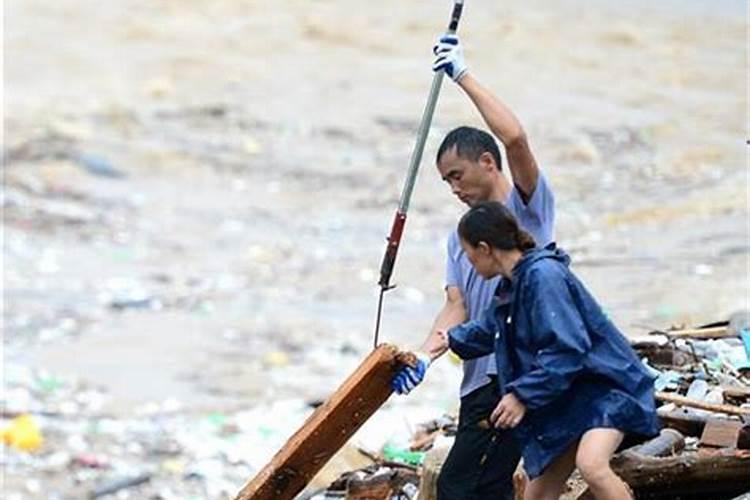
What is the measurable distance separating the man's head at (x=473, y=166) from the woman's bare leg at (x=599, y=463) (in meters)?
0.70

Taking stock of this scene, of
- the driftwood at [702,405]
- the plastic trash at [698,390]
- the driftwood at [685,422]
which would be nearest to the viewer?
the driftwood at [702,405]

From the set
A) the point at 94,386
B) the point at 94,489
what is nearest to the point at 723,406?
the point at 94,489

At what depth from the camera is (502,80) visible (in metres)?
21.9

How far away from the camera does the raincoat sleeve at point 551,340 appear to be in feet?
12.1

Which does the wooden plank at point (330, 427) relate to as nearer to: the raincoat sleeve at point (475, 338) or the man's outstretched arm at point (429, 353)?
the man's outstretched arm at point (429, 353)

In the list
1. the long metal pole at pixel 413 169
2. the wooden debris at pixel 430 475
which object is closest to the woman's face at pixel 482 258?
the long metal pole at pixel 413 169

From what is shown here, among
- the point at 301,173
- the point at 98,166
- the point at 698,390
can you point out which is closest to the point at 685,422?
the point at 698,390

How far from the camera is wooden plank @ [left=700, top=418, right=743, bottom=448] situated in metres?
4.43

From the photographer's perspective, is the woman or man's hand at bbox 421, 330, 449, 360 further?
man's hand at bbox 421, 330, 449, 360

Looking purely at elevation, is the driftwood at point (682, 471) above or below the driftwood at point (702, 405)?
below

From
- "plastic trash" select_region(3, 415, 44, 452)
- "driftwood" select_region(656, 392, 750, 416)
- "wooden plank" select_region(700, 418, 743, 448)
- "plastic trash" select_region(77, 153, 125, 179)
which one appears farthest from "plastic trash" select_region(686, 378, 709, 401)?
"plastic trash" select_region(77, 153, 125, 179)

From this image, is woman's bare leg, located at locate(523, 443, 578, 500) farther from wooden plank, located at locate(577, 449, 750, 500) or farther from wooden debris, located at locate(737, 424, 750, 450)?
wooden debris, located at locate(737, 424, 750, 450)

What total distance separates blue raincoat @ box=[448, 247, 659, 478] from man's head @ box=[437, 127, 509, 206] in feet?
1.12

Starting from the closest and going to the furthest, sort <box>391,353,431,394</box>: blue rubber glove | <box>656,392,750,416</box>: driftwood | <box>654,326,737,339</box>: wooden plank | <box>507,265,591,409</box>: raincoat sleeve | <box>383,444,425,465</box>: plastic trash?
<box>507,265,591,409</box>: raincoat sleeve → <box>391,353,431,394</box>: blue rubber glove → <box>656,392,750,416</box>: driftwood → <box>383,444,425,465</box>: plastic trash → <box>654,326,737,339</box>: wooden plank
